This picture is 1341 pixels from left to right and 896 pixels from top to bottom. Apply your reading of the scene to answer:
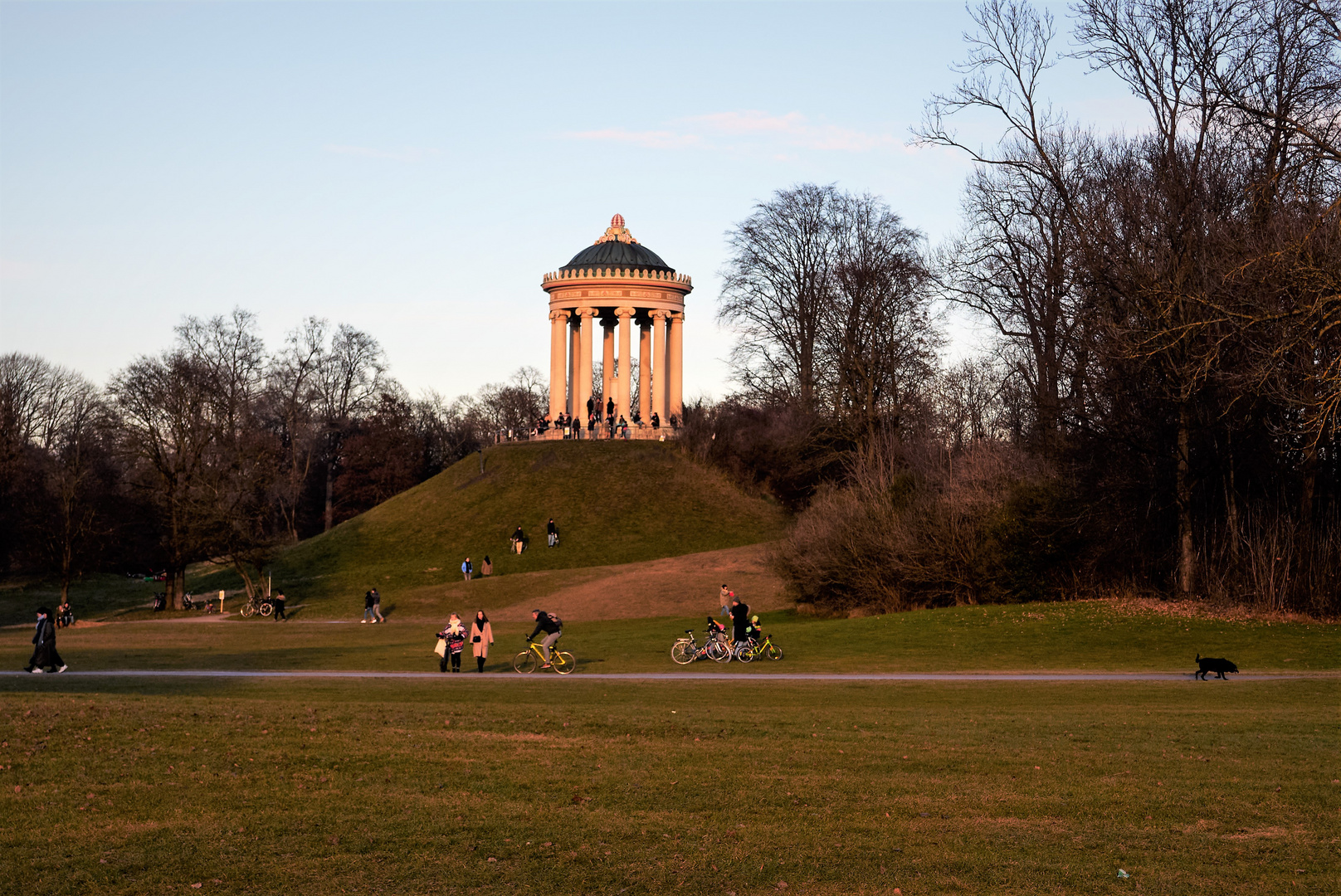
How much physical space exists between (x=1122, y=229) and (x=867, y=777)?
23.9m

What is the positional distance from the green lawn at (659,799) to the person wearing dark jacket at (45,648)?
7649 millimetres

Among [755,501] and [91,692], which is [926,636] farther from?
[755,501]

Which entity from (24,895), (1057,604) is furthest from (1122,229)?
(24,895)

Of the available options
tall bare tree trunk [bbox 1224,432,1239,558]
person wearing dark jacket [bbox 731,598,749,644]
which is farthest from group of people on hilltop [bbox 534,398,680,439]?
person wearing dark jacket [bbox 731,598,749,644]

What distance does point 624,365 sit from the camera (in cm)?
9331

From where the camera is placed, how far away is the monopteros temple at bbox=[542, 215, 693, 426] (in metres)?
72.8

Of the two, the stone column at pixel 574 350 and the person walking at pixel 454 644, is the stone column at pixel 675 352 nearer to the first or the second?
the stone column at pixel 574 350

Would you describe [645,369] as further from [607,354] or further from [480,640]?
[480,640]

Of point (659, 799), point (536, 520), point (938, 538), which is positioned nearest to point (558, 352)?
point (536, 520)

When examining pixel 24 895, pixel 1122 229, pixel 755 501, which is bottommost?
pixel 24 895

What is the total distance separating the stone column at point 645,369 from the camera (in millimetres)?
75438

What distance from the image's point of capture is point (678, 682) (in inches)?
894

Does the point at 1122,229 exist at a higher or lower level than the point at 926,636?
higher

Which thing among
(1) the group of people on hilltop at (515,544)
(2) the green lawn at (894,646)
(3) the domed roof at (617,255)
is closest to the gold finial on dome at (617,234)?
(3) the domed roof at (617,255)
